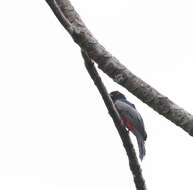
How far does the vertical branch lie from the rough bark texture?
0.53 ft

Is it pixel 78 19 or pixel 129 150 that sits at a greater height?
pixel 78 19

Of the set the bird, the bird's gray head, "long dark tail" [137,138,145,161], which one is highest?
the bird's gray head

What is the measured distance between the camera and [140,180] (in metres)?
3.46

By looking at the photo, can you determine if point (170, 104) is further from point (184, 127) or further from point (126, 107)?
point (126, 107)

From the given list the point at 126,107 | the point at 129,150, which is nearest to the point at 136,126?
the point at 126,107

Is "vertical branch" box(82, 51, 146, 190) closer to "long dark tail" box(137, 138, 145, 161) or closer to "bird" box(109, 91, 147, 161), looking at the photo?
"long dark tail" box(137, 138, 145, 161)

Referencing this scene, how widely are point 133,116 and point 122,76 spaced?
18.2 ft

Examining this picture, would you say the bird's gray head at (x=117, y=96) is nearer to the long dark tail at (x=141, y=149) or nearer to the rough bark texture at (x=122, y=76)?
the long dark tail at (x=141, y=149)

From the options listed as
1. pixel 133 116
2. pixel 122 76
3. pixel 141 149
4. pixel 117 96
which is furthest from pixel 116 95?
pixel 122 76

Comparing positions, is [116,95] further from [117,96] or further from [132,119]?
[132,119]

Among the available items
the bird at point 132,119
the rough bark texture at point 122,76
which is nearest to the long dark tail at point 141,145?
the bird at point 132,119

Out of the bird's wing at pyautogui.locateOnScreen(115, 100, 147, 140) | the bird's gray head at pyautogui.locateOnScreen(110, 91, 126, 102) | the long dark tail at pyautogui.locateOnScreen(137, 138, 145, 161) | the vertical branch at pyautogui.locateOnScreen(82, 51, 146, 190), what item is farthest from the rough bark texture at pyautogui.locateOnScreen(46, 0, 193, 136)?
the bird's gray head at pyautogui.locateOnScreen(110, 91, 126, 102)

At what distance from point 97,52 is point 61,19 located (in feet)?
0.91

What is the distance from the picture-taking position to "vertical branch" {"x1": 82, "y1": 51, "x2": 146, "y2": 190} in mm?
3287
